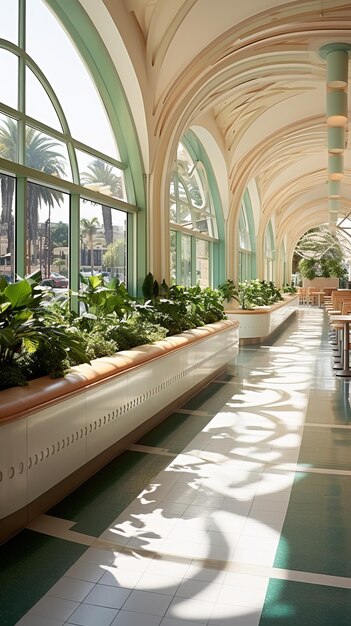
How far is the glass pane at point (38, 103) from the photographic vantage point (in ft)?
18.7

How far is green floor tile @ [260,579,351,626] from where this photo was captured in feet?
8.16

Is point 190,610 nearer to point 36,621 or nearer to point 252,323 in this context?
point 36,621

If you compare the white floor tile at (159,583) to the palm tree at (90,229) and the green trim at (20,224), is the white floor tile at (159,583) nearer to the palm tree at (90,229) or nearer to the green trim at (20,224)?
the green trim at (20,224)

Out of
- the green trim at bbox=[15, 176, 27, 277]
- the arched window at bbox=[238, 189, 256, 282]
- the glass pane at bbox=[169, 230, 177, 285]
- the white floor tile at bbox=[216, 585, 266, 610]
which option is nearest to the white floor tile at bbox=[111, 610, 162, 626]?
the white floor tile at bbox=[216, 585, 266, 610]

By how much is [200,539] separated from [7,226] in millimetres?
3381

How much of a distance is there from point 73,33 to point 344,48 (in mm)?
4678

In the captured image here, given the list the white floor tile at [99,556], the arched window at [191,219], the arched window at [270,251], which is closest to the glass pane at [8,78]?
the white floor tile at [99,556]

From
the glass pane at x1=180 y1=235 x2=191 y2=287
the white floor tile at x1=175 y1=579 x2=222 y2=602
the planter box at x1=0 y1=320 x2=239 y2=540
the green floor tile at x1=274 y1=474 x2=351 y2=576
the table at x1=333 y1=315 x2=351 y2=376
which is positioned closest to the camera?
the white floor tile at x1=175 y1=579 x2=222 y2=602

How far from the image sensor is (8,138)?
530cm

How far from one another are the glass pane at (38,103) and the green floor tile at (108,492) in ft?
11.4

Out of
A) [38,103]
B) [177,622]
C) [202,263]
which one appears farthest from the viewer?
[202,263]

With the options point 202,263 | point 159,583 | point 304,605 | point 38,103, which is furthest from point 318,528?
point 202,263

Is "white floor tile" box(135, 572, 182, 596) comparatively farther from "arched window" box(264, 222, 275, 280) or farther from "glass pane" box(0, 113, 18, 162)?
"arched window" box(264, 222, 275, 280)

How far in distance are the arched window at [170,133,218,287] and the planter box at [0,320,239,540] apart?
5155mm
